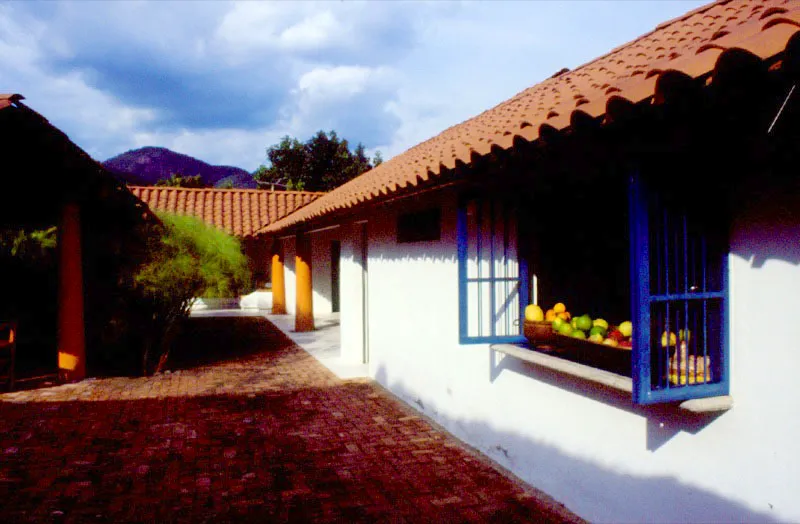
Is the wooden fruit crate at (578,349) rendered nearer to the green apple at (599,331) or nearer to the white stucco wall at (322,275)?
the green apple at (599,331)

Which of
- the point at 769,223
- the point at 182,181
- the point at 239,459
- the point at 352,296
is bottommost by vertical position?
the point at 239,459

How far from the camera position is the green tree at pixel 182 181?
36281mm

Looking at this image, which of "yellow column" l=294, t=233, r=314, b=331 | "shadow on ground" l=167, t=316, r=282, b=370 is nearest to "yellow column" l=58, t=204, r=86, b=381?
"shadow on ground" l=167, t=316, r=282, b=370

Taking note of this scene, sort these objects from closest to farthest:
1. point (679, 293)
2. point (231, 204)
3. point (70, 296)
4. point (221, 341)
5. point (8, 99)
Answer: point (679, 293)
point (8, 99)
point (70, 296)
point (221, 341)
point (231, 204)

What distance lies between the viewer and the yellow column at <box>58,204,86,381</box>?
8.38 metres

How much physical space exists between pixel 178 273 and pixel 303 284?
511 centimetres

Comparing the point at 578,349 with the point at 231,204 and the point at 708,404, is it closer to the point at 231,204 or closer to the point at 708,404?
the point at 708,404

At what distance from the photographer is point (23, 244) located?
8758mm

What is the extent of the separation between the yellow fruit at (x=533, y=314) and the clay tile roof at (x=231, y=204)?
45.3 feet

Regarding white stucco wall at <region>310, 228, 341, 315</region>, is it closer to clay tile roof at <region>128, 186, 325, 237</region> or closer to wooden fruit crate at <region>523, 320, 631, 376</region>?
clay tile roof at <region>128, 186, 325, 237</region>

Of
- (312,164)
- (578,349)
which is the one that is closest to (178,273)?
(578,349)

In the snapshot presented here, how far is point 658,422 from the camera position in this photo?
3.18 m

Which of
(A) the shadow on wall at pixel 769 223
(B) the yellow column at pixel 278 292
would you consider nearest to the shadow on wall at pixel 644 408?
(A) the shadow on wall at pixel 769 223

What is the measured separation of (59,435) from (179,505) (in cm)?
262
